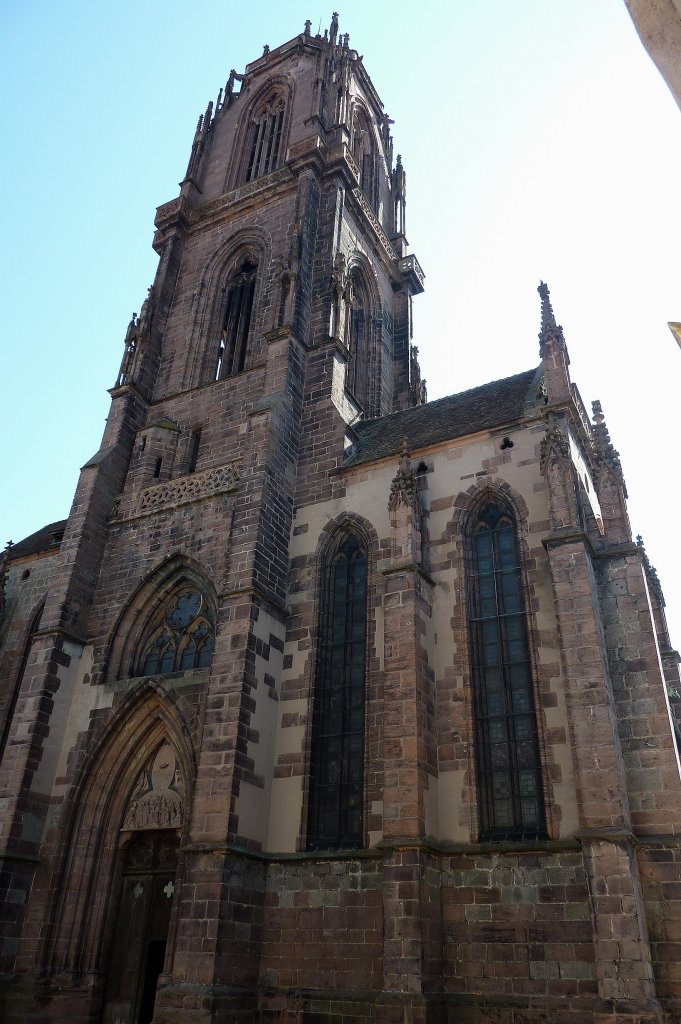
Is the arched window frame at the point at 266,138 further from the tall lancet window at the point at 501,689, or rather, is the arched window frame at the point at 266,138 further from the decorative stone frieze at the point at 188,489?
the tall lancet window at the point at 501,689

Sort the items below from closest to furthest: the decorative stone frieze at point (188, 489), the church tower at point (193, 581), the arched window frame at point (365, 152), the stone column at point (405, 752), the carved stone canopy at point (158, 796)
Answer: the stone column at point (405, 752)
the church tower at point (193, 581)
the carved stone canopy at point (158, 796)
the decorative stone frieze at point (188, 489)
the arched window frame at point (365, 152)

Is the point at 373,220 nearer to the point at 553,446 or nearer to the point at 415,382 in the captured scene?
the point at 415,382

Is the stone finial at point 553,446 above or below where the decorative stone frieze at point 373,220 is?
below

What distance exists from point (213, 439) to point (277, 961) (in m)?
11.8

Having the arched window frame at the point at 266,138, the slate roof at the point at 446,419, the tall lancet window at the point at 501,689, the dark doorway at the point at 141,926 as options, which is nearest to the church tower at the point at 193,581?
the dark doorway at the point at 141,926

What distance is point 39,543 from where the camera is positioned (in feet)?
75.7

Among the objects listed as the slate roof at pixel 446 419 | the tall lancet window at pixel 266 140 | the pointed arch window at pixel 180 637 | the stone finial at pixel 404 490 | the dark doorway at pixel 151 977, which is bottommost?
the dark doorway at pixel 151 977

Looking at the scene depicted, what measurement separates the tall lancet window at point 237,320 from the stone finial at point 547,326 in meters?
8.24

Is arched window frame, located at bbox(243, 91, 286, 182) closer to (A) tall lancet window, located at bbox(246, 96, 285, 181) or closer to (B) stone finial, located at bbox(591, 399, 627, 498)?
(A) tall lancet window, located at bbox(246, 96, 285, 181)

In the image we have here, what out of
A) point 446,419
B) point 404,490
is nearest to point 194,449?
point 446,419

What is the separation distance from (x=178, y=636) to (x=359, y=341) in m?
11.9

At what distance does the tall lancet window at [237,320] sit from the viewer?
22.7 meters

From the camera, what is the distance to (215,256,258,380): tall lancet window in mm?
22703

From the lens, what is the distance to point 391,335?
86.2 feet
